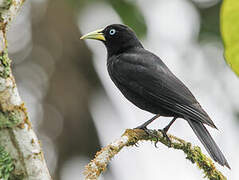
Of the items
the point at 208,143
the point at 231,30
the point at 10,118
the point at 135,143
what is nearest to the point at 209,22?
the point at 208,143

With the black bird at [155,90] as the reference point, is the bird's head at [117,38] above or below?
above

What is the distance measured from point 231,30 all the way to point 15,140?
1180mm

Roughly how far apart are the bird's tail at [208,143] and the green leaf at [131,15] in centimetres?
206

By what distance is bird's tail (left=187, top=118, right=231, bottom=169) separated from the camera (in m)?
3.85

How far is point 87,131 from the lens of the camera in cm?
618

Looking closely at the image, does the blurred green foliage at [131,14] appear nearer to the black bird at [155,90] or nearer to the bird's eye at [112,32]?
the bird's eye at [112,32]

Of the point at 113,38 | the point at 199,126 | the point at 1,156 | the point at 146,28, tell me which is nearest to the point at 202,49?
the point at 146,28

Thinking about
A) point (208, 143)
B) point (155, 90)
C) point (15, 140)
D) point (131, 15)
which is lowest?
point (208, 143)

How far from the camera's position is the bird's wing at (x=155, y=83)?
14.4 feet

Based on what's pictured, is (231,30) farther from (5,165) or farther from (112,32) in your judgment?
(112,32)

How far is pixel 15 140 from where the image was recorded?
2438mm

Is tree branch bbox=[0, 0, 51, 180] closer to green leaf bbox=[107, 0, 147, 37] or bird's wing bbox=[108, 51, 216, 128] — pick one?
bird's wing bbox=[108, 51, 216, 128]

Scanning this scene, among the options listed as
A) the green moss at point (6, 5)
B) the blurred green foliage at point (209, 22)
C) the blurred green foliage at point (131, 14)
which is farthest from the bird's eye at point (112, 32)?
the green moss at point (6, 5)

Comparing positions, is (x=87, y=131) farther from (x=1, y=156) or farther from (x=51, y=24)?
(x=1, y=156)
